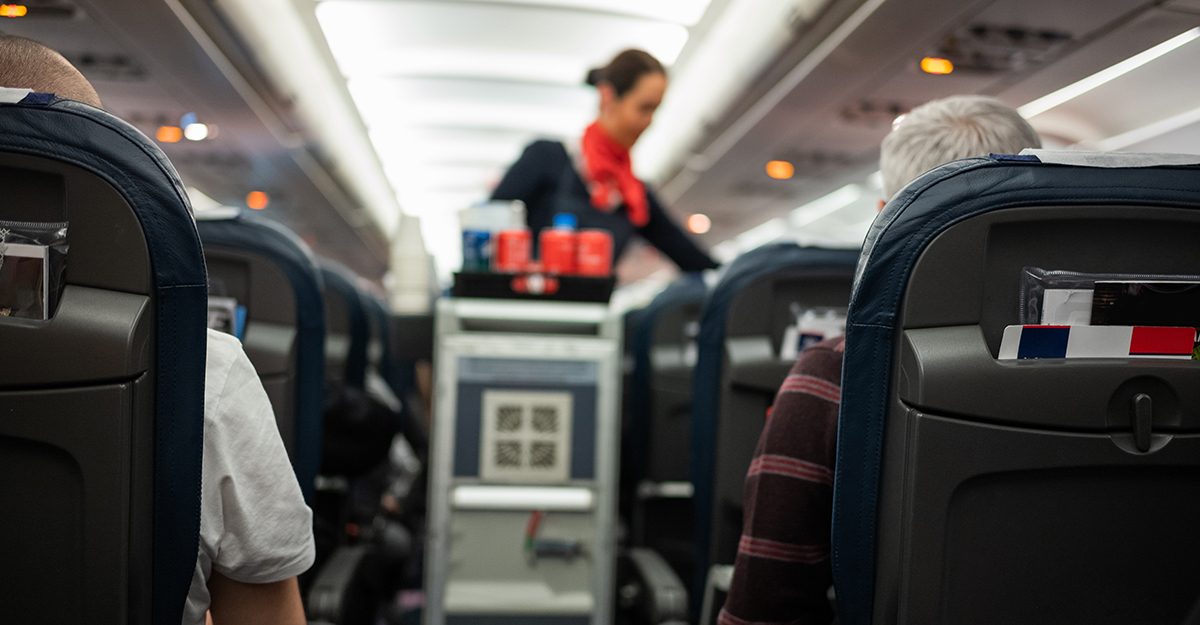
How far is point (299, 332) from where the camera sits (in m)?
2.38

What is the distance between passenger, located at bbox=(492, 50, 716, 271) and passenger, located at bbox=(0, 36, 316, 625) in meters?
2.55

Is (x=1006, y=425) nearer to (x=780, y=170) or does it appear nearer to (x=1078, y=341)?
(x=1078, y=341)

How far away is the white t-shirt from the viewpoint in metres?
1.41

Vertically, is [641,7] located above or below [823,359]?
above

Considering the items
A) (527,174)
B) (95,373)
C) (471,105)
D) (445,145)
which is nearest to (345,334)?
(527,174)

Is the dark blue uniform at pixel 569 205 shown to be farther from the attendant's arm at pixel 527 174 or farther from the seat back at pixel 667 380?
the seat back at pixel 667 380

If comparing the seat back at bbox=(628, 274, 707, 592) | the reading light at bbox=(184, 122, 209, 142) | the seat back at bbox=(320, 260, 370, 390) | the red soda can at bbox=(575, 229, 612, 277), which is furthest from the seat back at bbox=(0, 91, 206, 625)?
the reading light at bbox=(184, 122, 209, 142)

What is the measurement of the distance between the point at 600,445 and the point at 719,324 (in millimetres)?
616

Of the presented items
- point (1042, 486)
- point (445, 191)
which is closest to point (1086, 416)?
point (1042, 486)

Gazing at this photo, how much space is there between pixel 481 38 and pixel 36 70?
5.35 meters

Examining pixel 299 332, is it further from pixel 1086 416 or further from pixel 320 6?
pixel 320 6

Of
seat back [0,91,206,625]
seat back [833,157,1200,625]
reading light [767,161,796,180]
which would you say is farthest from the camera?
reading light [767,161,796,180]

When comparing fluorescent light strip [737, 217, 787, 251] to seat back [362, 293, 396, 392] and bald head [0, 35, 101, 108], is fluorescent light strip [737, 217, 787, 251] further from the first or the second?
bald head [0, 35, 101, 108]

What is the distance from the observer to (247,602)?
1.53 meters
